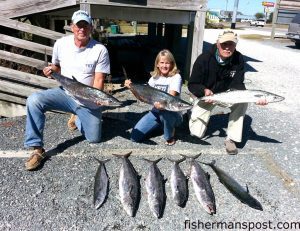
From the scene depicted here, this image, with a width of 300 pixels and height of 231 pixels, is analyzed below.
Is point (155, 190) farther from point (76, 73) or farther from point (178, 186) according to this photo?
point (76, 73)

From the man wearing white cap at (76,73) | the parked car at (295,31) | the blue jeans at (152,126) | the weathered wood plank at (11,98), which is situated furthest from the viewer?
the parked car at (295,31)

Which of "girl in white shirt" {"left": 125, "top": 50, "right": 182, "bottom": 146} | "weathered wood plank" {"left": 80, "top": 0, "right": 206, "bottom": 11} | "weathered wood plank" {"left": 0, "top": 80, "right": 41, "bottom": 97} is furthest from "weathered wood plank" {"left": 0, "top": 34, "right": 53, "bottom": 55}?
"girl in white shirt" {"left": 125, "top": 50, "right": 182, "bottom": 146}

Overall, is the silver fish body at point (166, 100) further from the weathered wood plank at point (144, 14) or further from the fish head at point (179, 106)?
the weathered wood plank at point (144, 14)

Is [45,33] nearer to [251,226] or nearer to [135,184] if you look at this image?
[135,184]

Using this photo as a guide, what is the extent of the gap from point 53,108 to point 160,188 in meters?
1.98

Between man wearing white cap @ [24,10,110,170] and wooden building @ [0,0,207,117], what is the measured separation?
1107mm

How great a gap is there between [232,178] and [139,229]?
4.95 feet

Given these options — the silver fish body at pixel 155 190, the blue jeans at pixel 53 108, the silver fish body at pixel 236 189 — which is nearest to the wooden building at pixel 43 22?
the blue jeans at pixel 53 108

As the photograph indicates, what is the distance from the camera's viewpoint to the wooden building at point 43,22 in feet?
20.6

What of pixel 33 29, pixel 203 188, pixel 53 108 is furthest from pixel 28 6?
pixel 203 188

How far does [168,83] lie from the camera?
16.6 feet

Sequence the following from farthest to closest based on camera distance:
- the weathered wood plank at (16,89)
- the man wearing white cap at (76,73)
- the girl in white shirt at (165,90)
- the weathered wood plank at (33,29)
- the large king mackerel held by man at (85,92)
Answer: the weathered wood plank at (16,89)
the weathered wood plank at (33,29)
the girl in white shirt at (165,90)
the man wearing white cap at (76,73)
the large king mackerel held by man at (85,92)

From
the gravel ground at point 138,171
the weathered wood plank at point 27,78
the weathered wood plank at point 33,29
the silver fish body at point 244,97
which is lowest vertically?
the gravel ground at point 138,171

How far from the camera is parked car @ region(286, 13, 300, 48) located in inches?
757
